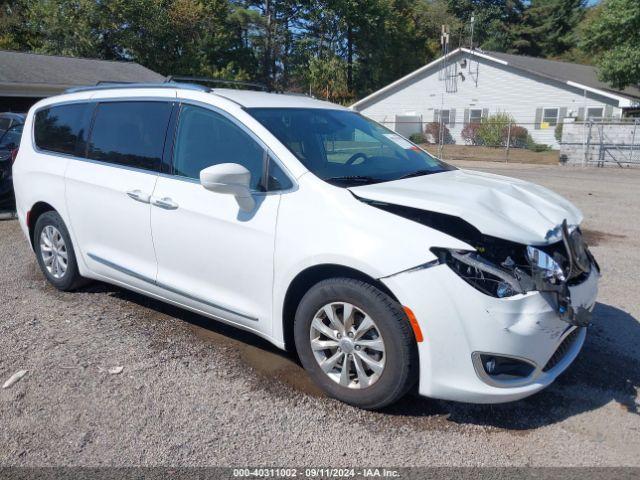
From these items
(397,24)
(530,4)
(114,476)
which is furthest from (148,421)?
(530,4)

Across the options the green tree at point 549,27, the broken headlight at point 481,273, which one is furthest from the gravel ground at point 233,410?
the green tree at point 549,27

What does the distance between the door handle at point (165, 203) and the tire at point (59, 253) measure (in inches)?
56.0

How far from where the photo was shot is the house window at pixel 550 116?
3083cm

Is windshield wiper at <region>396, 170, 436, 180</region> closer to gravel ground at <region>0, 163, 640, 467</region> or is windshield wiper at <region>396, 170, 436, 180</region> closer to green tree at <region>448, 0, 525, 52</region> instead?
gravel ground at <region>0, 163, 640, 467</region>

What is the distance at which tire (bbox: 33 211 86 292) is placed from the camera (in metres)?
5.12

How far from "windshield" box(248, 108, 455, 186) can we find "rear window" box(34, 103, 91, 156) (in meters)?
1.91

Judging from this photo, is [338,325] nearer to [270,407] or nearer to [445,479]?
[270,407]

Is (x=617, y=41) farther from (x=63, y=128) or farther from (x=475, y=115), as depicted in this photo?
(x=63, y=128)

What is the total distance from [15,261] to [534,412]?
576cm

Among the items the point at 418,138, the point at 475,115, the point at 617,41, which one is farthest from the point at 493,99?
the point at 617,41

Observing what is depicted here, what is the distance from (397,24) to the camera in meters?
49.6

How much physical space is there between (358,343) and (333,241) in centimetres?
60

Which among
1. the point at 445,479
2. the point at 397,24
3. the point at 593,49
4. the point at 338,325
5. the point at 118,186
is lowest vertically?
the point at 445,479

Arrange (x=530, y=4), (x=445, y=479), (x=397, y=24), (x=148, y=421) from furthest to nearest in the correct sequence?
(x=530, y=4) → (x=397, y=24) → (x=148, y=421) → (x=445, y=479)
